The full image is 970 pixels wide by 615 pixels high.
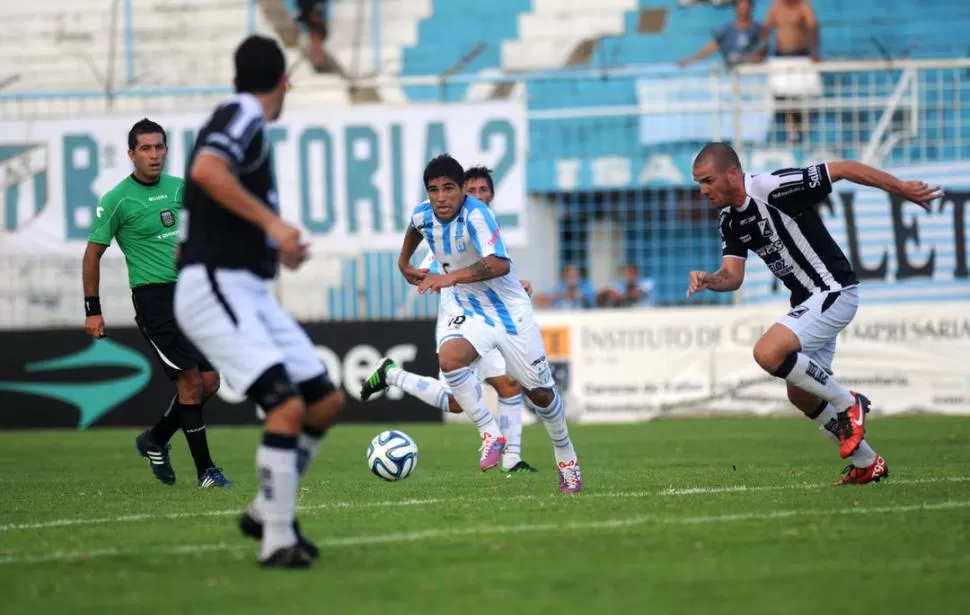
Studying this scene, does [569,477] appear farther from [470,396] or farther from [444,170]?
[444,170]

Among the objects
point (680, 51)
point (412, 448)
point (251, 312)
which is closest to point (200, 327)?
point (251, 312)

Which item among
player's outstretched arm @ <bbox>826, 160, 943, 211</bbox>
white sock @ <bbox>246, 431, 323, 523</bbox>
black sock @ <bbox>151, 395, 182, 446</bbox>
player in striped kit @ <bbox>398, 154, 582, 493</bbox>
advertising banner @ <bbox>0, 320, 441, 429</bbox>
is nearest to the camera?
white sock @ <bbox>246, 431, 323, 523</bbox>

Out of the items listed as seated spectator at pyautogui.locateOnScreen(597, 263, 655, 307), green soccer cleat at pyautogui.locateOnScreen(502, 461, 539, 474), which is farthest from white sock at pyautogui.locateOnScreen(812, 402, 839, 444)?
seated spectator at pyautogui.locateOnScreen(597, 263, 655, 307)

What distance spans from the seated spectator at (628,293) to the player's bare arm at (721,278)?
9382 millimetres

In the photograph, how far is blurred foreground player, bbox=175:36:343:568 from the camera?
6.11 m

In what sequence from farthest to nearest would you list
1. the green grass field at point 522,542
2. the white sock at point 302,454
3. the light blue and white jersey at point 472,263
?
the light blue and white jersey at point 472,263 → the white sock at point 302,454 → the green grass field at point 522,542

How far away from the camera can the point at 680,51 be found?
23.9 metres

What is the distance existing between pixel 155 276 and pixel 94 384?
9504 mm

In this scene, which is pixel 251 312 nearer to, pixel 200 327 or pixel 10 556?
pixel 200 327

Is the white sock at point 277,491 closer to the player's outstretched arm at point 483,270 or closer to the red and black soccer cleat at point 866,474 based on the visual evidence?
the player's outstretched arm at point 483,270

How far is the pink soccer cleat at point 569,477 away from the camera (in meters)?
9.35

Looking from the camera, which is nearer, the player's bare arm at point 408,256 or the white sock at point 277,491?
the white sock at point 277,491

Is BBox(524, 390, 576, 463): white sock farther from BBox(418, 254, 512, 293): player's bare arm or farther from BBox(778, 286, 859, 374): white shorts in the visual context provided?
BBox(778, 286, 859, 374): white shorts

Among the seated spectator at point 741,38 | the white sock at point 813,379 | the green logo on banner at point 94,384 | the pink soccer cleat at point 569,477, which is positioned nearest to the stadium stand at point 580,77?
the seated spectator at point 741,38
